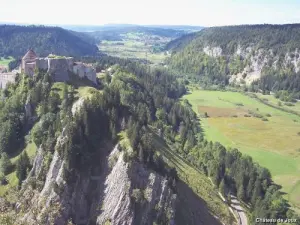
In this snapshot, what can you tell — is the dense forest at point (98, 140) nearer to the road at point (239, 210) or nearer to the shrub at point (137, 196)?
the road at point (239, 210)

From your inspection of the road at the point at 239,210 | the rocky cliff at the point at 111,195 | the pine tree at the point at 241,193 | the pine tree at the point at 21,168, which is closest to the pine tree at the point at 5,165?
the pine tree at the point at 21,168

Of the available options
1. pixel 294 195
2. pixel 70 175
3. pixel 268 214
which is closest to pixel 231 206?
pixel 268 214

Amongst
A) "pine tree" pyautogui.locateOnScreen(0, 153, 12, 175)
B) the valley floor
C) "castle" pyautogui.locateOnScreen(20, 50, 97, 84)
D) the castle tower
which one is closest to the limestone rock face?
"castle" pyautogui.locateOnScreen(20, 50, 97, 84)

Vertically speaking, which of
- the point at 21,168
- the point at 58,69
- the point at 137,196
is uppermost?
the point at 58,69

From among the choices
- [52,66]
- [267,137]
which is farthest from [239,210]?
[267,137]

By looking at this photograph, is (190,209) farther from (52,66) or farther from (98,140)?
(52,66)
